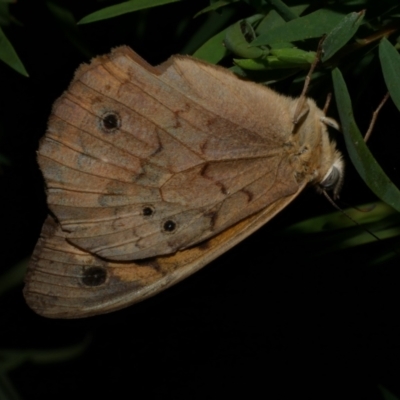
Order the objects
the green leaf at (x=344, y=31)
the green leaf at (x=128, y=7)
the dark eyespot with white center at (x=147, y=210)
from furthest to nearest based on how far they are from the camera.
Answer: the dark eyespot with white center at (x=147, y=210) < the green leaf at (x=128, y=7) < the green leaf at (x=344, y=31)

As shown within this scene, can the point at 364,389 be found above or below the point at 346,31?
below

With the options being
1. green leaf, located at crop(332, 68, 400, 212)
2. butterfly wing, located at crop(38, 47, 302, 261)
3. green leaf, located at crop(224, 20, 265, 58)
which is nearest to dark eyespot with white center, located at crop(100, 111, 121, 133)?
butterfly wing, located at crop(38, 47, 302, 261)

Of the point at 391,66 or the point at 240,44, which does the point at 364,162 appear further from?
the point at 240,44

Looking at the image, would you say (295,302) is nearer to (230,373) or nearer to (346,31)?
(230,373)

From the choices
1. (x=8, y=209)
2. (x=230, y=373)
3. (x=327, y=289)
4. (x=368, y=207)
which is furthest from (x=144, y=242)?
(x=230, y=373)

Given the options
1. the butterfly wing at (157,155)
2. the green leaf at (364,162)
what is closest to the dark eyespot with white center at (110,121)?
the butterfly wing at (157,155)

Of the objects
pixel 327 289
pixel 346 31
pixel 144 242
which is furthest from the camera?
pixel 327 289

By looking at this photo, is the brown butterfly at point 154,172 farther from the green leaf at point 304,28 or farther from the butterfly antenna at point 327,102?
the green leaf at point 304,28

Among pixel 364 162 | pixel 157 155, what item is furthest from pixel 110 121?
pixel 364 162
